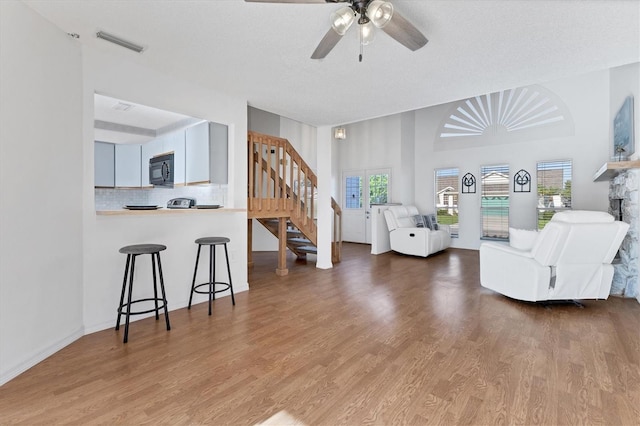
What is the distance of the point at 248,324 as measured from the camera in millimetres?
2848

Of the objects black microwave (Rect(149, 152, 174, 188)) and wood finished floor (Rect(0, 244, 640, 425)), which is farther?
black microwave (Rect(149, 152, 174, 188))

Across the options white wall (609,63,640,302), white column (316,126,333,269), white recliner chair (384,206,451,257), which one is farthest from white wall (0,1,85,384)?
white wall (609,63,640,302)

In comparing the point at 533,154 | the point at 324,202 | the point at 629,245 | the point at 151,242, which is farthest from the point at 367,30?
the point at 533,154

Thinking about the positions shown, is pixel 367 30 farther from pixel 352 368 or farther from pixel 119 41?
pixel 352 368

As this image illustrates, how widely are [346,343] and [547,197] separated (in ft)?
20.3

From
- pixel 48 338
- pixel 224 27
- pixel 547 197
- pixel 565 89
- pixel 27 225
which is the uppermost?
pixel 565 89

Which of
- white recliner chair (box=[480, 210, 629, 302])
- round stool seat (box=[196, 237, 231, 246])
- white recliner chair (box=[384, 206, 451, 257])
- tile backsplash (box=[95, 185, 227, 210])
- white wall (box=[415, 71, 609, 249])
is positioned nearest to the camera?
white recliner chair (box=[480, 210, 629, 302])

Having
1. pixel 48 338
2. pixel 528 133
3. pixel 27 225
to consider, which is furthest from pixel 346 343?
pixel 528 133

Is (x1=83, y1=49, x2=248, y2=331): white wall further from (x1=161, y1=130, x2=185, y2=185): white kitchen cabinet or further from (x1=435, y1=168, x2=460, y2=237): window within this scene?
(x1=435, y1=168, x2=460, y2=237): window

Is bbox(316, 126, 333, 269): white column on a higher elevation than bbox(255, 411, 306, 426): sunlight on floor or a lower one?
higher

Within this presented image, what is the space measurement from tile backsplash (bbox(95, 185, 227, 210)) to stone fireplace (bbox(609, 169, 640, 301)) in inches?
203

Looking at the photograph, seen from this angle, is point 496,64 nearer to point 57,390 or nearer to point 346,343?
point 346,343

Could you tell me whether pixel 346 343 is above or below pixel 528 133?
below

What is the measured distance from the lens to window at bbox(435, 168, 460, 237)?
752 cm
